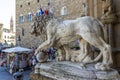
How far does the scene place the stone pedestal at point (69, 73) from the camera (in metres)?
3.41

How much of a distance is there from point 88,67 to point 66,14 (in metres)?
27.6

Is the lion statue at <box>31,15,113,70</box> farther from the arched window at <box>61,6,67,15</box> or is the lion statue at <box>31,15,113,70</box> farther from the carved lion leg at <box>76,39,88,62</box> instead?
the arched window at <box>61,6,67,15</box>

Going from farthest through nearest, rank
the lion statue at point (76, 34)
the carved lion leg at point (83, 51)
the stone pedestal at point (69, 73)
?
the carved lion leg at point (83, 51) → the lion statue at point (76, 34) → the stone pedestal at point (69, 73)

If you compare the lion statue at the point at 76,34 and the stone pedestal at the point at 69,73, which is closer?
the stone pedestal at the point at 69,73

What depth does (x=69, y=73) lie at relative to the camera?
3.68m

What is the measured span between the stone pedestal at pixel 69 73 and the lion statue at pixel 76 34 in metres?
0.14

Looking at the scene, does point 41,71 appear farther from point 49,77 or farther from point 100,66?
point 100,66

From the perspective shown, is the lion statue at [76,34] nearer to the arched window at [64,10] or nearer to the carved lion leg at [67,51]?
the carved lion leg at [67,51]

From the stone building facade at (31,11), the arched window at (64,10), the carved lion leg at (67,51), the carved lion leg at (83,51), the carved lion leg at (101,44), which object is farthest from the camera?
the arched window at (64,10)

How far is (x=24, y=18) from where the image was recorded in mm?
36594

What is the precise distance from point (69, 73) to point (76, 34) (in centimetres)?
81

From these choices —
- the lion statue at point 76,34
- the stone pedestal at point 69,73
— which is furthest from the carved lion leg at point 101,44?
the stone pedestal at point 69,73

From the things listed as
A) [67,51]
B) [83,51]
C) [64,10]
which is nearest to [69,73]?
[83,51]

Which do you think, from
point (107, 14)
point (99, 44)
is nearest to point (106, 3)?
point (107, 14)
